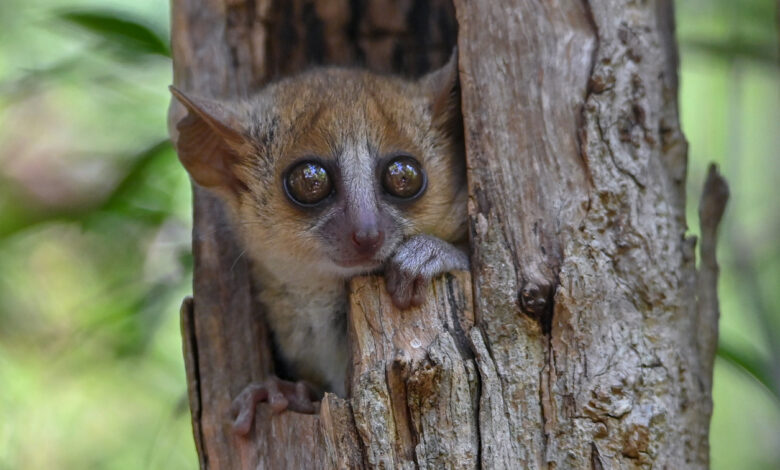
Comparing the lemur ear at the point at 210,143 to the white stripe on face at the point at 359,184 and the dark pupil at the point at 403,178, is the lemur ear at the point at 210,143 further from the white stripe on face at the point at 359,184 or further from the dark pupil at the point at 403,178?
the dark pupil at the point at 403,178

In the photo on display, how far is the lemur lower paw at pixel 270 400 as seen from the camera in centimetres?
306

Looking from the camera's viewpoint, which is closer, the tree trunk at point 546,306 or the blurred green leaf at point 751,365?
the tree trunk at point 546,306

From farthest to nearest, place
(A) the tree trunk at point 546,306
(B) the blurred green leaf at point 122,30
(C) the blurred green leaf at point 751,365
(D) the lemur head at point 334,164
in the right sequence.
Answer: (B) the blurred green leaf at point 122,30 < (C) the blurred green leaf at point 751,365 < (D) the lemur head at point 334,164 < (A) the tree trunk at point 546,306

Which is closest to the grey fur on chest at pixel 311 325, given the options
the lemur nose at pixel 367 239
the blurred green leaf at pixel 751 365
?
the lemur nose at pixel 367 239

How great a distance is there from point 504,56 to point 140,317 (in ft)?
8.27

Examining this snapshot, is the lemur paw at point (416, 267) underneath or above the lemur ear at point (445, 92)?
underneath

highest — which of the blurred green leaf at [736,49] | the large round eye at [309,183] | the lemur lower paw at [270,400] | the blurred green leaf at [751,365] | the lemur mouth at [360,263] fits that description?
the blurred green leaf at [736,49]

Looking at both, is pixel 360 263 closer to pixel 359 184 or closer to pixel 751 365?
pixel 359 184

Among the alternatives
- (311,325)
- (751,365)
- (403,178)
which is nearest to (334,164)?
(403,178)

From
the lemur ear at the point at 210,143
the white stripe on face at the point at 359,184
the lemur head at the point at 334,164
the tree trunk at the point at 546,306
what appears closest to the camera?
the tree trunk at the point at 546,306

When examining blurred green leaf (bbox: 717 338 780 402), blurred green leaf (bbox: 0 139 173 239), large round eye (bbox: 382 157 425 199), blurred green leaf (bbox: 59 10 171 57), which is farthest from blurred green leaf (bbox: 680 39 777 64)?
blurred green leaf (bbox: 0 139 173 239)

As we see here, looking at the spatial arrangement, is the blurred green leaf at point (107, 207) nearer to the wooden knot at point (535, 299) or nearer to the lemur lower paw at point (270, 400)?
the lemur lower paw at point (270, 400)

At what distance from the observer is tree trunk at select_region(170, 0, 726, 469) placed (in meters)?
2.52

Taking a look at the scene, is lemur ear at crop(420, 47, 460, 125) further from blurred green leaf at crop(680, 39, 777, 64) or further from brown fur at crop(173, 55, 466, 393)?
blurred green leaf at crop(680, 39, 777, 64)
